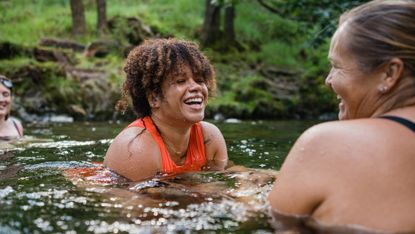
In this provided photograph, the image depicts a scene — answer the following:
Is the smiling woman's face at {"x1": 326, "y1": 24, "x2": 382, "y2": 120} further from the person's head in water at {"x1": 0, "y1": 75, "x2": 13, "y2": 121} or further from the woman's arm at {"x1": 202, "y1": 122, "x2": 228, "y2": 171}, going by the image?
the person's head in water at {"x1": 0, "y1": 75, "x2": 13, "y2": 121}

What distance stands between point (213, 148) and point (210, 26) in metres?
14.2

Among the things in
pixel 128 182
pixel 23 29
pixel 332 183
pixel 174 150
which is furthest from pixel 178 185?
pixel 23 29

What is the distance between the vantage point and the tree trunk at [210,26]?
61.6 ft

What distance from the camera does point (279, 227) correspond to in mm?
2664

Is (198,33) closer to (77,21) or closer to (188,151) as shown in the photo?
(77,21)

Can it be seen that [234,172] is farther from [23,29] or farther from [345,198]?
[23,29]

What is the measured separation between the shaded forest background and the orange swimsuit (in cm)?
471

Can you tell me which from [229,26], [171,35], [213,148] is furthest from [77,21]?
[213,148]

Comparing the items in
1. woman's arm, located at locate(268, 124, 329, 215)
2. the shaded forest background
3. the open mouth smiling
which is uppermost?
woman's arm, located at locate(268, 124, 329, 215)

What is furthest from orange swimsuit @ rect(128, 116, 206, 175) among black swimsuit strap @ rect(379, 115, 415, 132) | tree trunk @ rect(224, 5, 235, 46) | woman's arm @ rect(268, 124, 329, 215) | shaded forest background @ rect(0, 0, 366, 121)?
tree trunk @ rect(224, 5, 235, 46)

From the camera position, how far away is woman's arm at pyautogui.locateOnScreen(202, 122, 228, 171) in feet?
16.6

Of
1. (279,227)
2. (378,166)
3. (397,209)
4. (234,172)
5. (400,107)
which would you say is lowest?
(234,172)

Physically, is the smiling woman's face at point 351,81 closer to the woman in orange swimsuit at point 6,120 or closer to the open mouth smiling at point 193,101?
the open mouth smiling at point 193,101

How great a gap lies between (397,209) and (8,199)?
7.86 feet
